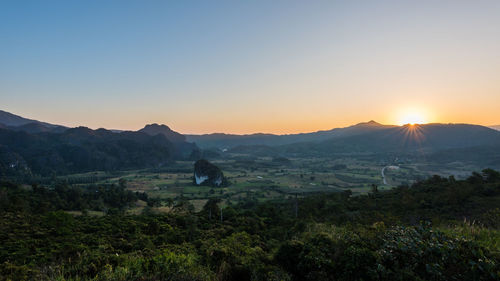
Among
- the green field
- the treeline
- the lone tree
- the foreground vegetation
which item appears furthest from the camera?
the lone tree

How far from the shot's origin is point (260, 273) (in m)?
8.92

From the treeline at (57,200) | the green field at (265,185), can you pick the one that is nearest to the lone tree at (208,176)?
the green field at (265,185)

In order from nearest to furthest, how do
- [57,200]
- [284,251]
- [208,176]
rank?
[284,251] → [57,200] → [208,176]

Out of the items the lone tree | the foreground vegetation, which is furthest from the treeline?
the lone tree

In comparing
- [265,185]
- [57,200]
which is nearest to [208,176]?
[265,185]

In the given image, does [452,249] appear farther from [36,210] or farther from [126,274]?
[36,210]

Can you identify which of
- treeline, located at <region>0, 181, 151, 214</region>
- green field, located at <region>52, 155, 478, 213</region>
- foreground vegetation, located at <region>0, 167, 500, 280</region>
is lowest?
green field, located at <region>52, 155, 478, 213</region>

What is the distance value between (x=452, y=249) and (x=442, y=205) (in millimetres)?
26576

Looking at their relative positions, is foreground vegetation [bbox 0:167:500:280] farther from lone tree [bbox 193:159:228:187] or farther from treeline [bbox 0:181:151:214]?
lone tree [bbox 193:159:228:187]

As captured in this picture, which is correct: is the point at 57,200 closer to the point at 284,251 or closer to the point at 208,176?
the point at 284,251

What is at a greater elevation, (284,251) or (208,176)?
(284,251)

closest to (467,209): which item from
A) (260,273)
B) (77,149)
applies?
(260,273)

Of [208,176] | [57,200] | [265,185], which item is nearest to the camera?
[57,200]

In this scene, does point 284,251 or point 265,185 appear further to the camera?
point 265,185
